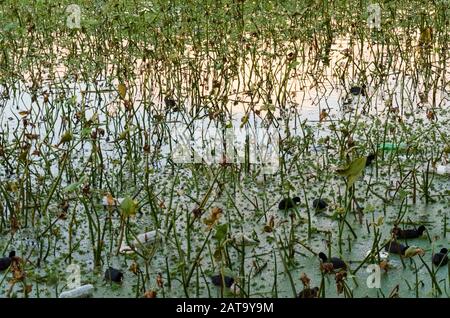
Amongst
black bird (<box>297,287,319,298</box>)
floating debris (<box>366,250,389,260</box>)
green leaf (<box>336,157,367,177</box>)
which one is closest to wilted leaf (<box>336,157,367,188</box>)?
green leaf (<box>336,157,367,177</box>)

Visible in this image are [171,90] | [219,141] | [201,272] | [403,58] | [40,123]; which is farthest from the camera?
[403,58]

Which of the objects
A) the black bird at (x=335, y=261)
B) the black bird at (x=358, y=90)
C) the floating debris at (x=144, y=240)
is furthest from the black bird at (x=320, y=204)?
the black bird at (x=358, y=90)

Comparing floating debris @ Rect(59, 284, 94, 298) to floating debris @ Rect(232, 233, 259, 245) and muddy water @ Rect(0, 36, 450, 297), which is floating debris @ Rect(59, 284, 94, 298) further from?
floating debris @ Rect(232, 233, 259, 245)

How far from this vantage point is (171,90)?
15.1 feet

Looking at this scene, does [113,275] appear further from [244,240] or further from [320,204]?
[320,204]

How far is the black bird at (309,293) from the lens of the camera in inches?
90.8

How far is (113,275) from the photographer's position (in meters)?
2.62

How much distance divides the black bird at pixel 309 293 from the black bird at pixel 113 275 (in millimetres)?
504

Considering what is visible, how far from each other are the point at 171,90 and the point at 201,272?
2142 millimetres

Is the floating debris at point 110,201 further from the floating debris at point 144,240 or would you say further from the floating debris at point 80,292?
the floating debris at point 80,292

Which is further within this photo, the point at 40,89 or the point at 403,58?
the point at 403,58

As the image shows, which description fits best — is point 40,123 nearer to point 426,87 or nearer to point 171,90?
point 171,90

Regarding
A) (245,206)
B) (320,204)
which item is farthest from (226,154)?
(320,204)
